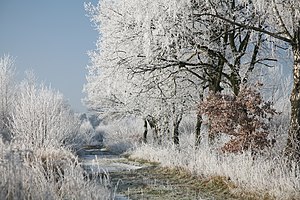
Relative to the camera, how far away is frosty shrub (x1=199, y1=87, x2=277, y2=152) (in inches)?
425

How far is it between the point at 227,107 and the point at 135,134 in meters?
25.7

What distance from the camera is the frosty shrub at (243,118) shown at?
425 inches

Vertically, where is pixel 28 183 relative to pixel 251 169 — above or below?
above

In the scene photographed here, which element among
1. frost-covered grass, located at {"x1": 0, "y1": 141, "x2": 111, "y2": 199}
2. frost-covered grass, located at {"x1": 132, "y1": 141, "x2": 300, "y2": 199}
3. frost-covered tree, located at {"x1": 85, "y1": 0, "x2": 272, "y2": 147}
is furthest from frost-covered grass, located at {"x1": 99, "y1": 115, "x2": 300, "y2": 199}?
frost-covered grass, located at {"x1": 0, "y1": 141, "x2": 111, "y2": 199}

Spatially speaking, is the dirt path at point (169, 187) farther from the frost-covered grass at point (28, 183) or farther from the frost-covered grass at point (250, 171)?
the frost-covered grass at point (28, 183)

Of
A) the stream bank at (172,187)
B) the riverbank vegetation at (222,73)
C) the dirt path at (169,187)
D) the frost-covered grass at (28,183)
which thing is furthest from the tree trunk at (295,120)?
the frost-covered grass at (28,183)

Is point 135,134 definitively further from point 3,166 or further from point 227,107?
point 3,166

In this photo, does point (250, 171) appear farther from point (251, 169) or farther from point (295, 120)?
point (295, 120)

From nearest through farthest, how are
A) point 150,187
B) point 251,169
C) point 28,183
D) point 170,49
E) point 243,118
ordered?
1. point 28,183
2. point 251,169
3. point 243,118
4. point 150,187
5. point 170,49

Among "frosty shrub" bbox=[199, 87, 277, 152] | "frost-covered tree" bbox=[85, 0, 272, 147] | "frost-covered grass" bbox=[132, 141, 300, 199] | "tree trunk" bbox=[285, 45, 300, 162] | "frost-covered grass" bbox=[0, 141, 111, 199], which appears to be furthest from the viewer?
"frost-covered tree" bbox=[85, 0, 272, 147]

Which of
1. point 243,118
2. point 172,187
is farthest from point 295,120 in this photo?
point 172,187

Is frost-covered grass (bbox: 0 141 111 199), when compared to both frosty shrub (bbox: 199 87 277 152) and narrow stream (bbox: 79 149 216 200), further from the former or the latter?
frosty shrub (bbox: 199 87 277 152)

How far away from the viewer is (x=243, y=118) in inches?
433

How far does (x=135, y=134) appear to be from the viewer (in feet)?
120
